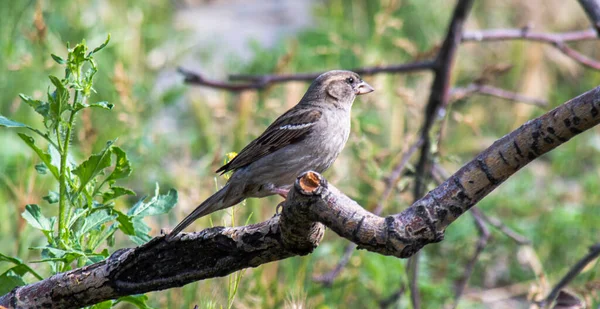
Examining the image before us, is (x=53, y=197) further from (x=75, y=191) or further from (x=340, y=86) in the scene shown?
(x=340, y=86)

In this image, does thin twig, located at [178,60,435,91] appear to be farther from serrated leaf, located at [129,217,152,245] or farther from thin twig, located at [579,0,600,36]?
serrated leaf, located at [129,217,152,245]

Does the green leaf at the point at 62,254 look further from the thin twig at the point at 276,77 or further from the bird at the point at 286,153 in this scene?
the thin twig at the point at 276,77

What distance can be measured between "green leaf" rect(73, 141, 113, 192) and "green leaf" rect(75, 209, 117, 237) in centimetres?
14

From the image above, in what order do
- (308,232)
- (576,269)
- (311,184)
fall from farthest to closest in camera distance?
(576,269)
(308,232)
(311,184)

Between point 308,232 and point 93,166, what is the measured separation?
78 centimetres

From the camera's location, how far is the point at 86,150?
5055 millimetres

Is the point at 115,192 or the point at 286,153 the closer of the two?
the point at 115,192

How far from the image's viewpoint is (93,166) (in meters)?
2.74

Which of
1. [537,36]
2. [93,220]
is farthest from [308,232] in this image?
[537,36]

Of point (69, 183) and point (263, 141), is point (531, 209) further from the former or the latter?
point (69, 183)

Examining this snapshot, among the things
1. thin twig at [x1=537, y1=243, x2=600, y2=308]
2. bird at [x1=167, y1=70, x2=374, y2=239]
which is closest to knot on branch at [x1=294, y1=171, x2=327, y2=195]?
bird at [x1=167, y1=70, x2=374, y2=239]

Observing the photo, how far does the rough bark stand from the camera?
7.81 ft

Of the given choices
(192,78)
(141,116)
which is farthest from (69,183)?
(141,116)

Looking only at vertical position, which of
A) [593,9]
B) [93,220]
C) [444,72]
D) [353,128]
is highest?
[444,72]
